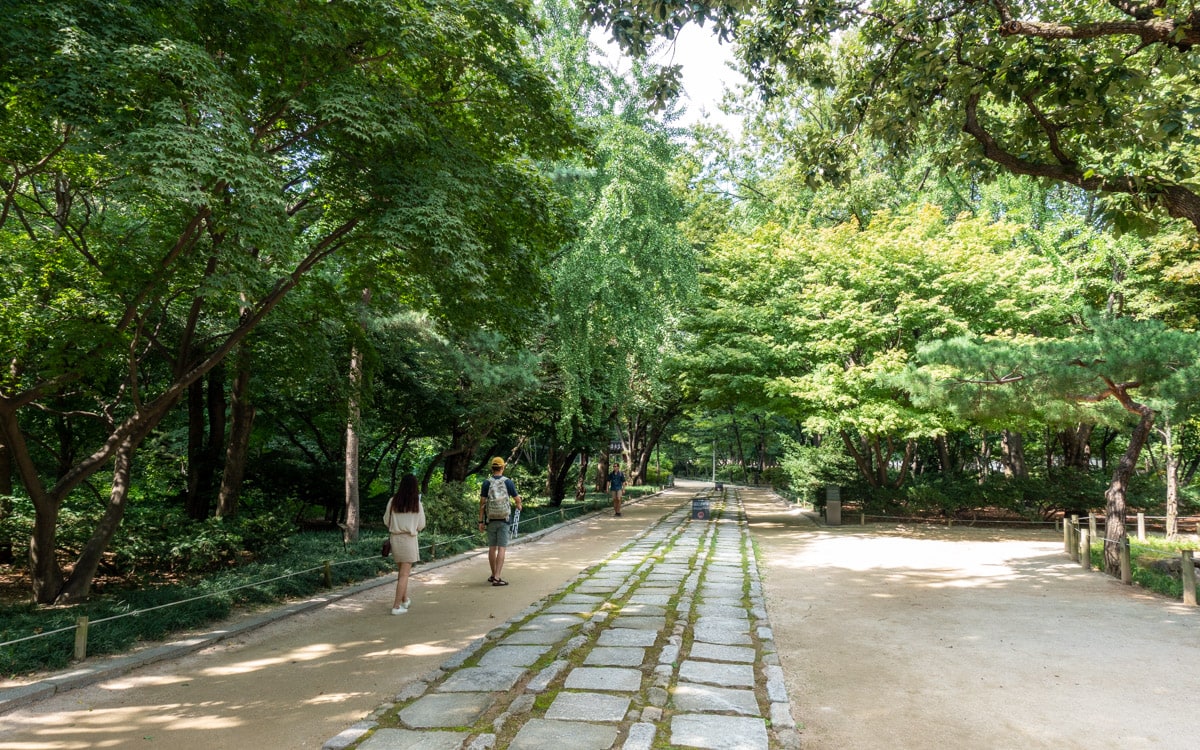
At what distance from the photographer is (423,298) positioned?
29.9ft

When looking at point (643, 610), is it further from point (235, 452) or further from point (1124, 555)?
point (235, 452)

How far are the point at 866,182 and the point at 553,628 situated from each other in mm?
22915

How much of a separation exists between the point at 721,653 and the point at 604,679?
50.7 inches

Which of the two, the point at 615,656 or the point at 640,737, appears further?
the point at 615,656

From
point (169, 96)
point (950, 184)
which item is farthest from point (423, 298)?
point (950, 184)

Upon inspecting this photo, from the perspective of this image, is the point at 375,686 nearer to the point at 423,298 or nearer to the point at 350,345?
the point at 423,298

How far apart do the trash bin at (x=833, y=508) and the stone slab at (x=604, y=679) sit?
604 inches

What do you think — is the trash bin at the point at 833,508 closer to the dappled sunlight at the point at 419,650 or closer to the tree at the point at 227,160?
the tree at the point at 227,160

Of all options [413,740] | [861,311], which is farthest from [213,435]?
[861,311]

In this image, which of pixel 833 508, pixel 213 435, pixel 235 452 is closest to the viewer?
pixel 235 452

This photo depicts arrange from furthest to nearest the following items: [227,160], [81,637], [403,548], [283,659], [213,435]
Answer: [213,435], [403,548], [283,659], [81,637], [227,160]

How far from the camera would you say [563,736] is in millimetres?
3746

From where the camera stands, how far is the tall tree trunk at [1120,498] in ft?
34.3

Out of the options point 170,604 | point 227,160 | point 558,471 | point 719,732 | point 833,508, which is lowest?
point 833,508
